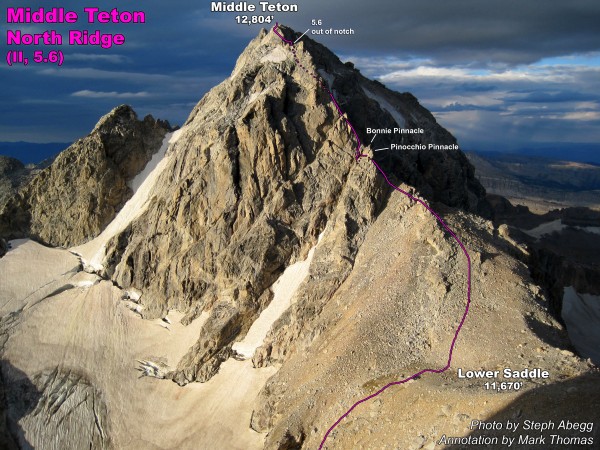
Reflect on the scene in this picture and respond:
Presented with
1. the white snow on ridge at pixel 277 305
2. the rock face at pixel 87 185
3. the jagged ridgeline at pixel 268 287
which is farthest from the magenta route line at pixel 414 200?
the rock face at pixel 87 185

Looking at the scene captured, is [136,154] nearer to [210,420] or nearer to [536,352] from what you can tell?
[210,420]

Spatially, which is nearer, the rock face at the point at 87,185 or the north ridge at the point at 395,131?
the north ridge at the point at 395,131

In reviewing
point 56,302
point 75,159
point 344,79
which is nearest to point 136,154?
point 75,159

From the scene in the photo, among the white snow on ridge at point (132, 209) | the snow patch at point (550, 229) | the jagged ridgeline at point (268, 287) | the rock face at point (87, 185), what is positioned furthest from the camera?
the snow patch at point (550, 229)

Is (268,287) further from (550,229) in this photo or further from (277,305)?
(550,229)

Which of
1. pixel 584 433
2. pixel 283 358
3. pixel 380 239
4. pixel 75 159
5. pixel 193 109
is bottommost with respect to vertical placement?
pixel 283 358

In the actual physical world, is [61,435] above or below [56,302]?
below

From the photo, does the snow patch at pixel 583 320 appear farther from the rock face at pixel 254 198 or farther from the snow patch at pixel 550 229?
the snow patch at pixel 550 229

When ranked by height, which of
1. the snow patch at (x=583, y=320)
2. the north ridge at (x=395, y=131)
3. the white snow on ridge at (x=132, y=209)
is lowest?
the snow patch at (x=583, y=320)
